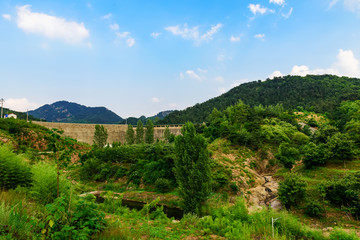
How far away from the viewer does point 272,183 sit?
25344 mm

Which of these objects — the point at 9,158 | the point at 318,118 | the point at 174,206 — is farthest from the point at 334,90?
the point at 9,158

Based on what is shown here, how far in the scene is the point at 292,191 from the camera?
17.4 meters

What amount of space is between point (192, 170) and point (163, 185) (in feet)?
32.6

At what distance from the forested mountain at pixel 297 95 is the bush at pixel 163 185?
52098 millimetres

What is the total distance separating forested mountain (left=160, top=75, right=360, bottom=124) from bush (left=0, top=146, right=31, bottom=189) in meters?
70.0

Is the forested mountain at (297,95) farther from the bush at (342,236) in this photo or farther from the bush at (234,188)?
the bush at (342,236)

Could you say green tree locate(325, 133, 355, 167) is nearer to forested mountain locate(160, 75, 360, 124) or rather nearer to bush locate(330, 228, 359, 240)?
bush locate(330, 228, 359, 240)

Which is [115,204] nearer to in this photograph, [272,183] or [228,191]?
[228,191]

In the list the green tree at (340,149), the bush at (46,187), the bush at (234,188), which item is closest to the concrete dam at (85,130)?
the bush at (234,188)

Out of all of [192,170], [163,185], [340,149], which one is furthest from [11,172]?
[340,149]

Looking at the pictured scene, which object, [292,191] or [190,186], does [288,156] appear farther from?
[190,186]

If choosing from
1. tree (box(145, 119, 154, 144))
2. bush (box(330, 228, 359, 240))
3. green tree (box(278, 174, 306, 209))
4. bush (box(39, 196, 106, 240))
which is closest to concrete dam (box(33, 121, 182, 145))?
tree (box(145, 119, 154, 144))

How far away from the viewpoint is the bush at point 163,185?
25.0 metres

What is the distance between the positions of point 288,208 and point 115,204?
16.6 metres
